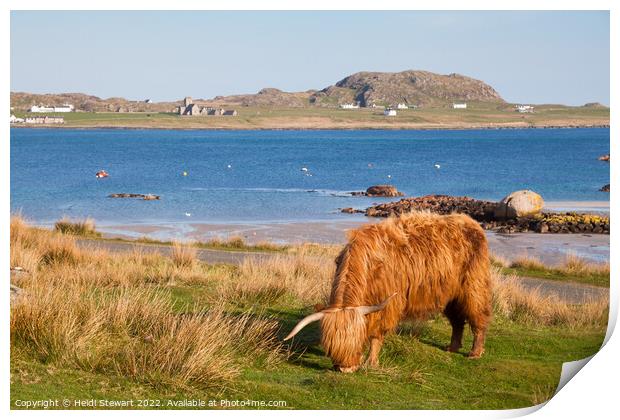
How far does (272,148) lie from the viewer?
381 ft

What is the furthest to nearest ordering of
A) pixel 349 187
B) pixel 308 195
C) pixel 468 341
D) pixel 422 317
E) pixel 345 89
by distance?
pixel 345 89 → pixel 349 187 → pixel 308 195 → pixel 468 341 → pixel 422 317

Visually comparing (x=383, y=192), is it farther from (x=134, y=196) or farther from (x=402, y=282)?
(x=402, y=282)

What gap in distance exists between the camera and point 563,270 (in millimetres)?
19547

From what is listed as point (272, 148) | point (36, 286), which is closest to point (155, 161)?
point (272, 148)

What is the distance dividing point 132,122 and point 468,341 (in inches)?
6235

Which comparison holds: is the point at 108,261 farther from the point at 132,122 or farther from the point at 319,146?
the point at 132,122

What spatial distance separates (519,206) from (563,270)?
14272 mm

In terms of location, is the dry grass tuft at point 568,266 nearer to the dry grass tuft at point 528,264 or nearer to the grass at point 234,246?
the dry grass tuft at point 528,264

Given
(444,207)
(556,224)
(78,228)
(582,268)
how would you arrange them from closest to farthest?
(582,268) → (78,228) → (556,224) → (444,207)

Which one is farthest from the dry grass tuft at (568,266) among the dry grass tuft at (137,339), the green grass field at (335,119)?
the green grass field at (335,119)

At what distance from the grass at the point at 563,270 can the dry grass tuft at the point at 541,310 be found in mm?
4453

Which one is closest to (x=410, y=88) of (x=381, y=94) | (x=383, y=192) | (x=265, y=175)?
(x=381, y=94)

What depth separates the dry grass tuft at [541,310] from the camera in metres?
11.7

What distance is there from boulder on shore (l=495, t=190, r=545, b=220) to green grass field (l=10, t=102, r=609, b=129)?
88.1 metres
